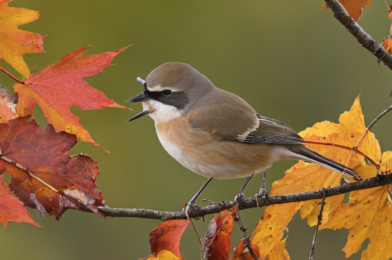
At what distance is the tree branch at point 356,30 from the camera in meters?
1.17

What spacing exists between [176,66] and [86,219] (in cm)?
258

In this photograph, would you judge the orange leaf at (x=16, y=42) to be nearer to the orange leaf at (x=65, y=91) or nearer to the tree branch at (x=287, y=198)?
the orange leaf at (x=65, y=91)

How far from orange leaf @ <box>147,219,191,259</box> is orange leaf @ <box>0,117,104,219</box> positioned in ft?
0.80

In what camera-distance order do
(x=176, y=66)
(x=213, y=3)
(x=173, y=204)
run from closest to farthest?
(x=176, y=66) < (x=173, y=204) < (x=213, y=3)

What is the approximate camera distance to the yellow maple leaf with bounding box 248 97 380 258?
1.42 meters

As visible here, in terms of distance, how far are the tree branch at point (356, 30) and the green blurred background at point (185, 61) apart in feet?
8.76

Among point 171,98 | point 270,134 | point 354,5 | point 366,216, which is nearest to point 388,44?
point 354,5

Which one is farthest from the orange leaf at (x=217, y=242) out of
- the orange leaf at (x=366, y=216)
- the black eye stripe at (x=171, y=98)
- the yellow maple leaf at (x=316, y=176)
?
the black eye stripe at (x=171, y=98)

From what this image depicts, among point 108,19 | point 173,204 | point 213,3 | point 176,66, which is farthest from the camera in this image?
point 213,3

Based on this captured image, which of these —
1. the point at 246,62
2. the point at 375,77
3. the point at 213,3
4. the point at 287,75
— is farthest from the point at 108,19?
the point at 375,77

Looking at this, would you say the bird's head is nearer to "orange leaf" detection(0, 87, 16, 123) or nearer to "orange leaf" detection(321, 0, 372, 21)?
"orange leaf" detection(0, 87, 16, 123)

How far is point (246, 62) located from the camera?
4.19 meters

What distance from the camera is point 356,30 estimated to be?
123 centimetres

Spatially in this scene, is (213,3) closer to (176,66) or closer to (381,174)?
(176,66)
